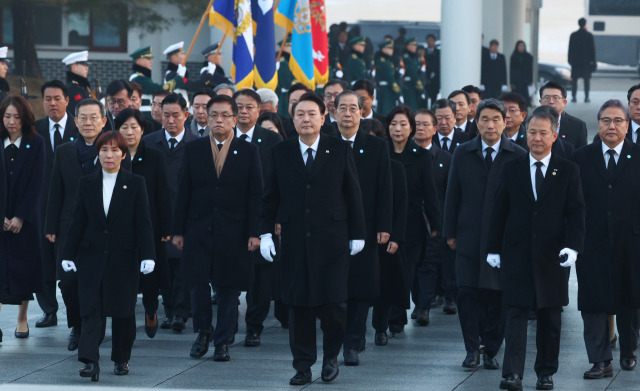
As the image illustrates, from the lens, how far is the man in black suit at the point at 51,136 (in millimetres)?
10578

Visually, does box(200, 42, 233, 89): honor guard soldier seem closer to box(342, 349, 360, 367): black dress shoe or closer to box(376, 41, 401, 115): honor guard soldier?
box(342, 349, 360, 367): black dress shoe

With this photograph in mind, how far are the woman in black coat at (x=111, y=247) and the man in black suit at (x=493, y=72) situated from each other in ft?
67.8

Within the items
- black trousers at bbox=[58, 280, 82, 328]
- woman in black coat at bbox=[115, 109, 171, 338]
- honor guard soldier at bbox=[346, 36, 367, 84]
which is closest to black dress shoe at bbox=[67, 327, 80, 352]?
black trousers at bbox=[58, 280, 82, 328]

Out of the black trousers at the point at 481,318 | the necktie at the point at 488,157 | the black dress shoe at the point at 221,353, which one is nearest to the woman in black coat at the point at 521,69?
the necktie at the point at 488,157

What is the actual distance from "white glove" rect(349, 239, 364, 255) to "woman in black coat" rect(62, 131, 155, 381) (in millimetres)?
1312

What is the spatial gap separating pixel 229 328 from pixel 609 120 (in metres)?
2.95

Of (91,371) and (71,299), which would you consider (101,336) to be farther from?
(71,299)

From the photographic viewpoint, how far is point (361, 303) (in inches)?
358

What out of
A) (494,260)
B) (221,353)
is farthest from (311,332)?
(494,260)

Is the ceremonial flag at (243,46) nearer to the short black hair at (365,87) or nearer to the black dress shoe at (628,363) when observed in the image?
the short black hair at (365,87)

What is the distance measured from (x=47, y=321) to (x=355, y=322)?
116 inches

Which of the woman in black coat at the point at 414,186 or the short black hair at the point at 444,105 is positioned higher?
the short black hair at the point at 444,105

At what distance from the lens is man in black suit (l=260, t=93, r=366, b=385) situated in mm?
8445

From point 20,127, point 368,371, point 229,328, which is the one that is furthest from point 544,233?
point 20,127
